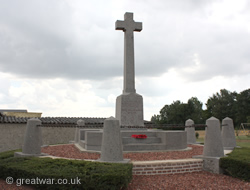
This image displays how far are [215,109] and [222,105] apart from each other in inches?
72.0

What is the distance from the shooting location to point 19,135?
59.7 ft

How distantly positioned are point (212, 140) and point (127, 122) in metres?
5.52

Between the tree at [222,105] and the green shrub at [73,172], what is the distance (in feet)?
173

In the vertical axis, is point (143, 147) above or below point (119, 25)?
below

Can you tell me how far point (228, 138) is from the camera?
11.5m

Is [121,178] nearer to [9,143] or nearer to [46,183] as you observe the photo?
[46,183]

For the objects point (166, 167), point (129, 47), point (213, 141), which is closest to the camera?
point (166, 167)

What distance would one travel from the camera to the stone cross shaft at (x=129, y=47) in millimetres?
13469

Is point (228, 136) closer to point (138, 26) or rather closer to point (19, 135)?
point (138, 26)

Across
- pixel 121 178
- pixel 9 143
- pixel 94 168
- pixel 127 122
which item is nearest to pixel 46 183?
pixel 94 168

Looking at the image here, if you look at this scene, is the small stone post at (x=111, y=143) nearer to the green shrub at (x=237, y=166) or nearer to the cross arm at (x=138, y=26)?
the green shrub at (x=237, y=166)

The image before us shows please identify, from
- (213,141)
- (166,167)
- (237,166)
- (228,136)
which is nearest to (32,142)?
(166,167)

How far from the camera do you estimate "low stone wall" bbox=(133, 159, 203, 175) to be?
700 centimetres

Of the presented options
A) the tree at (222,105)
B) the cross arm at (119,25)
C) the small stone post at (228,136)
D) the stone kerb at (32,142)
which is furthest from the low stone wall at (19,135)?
the tree at (222,105)
